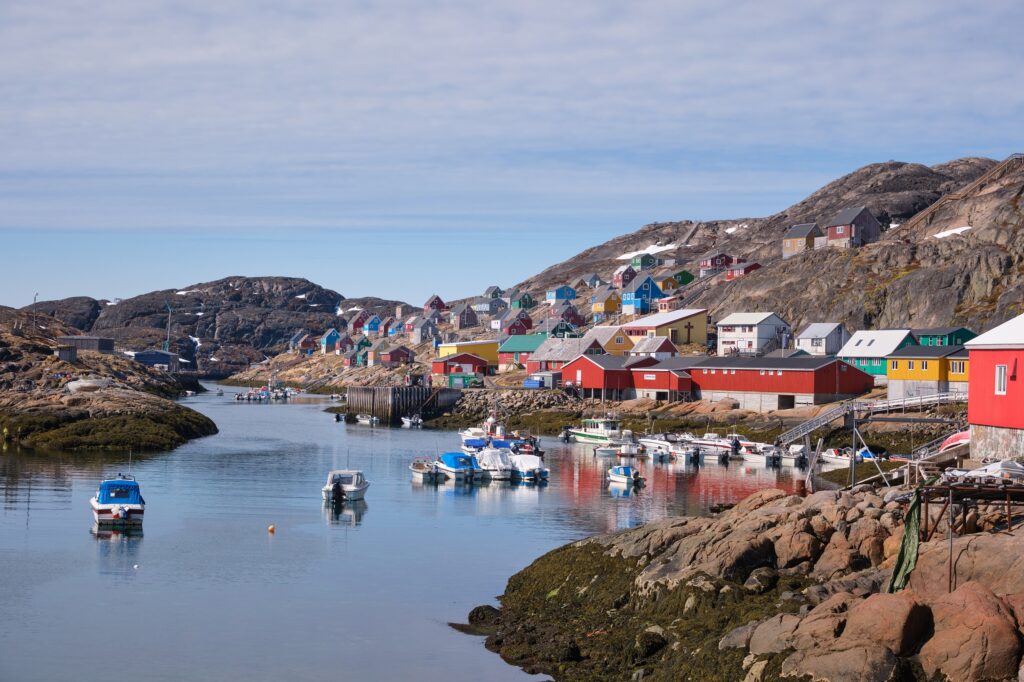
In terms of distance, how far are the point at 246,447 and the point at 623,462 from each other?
30331 mm

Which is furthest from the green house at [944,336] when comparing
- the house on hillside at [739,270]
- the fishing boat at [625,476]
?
the house on hillside at [739,270]

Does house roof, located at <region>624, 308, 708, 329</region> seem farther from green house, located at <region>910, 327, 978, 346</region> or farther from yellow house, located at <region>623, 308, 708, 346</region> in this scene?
green house, located at <region>910, 327, 978, 346</region>

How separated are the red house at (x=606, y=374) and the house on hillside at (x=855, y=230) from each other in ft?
148

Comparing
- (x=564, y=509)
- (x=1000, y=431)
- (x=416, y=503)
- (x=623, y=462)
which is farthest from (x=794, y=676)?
(x=623, y=462)

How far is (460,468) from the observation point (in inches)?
2724

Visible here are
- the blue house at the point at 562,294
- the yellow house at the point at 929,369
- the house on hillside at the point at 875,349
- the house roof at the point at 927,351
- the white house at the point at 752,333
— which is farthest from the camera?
the blue house at the point at 562,294

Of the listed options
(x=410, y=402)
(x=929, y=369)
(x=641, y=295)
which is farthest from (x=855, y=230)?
(x=410, y=402)

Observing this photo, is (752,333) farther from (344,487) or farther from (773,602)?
(773,602)

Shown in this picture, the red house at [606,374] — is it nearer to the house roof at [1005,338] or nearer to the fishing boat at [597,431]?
the fishing boat at [597,431]

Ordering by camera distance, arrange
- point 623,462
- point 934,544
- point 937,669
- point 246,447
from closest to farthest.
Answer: point 937,669, point 934,544, point 623,462, point 246,447

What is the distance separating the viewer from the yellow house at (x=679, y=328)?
417ft

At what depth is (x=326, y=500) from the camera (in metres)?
56.7

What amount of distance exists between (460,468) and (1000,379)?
37.3m

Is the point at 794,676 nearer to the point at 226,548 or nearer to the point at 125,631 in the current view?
the point at 125,631
